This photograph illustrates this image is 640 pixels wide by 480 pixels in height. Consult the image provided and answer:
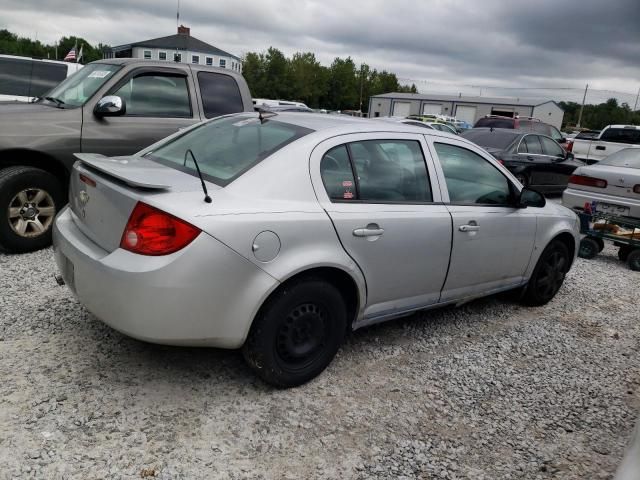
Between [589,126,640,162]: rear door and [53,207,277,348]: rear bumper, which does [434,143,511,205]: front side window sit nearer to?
[53,207,277,348]: rear bumper

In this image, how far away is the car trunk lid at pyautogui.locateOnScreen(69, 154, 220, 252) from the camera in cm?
288

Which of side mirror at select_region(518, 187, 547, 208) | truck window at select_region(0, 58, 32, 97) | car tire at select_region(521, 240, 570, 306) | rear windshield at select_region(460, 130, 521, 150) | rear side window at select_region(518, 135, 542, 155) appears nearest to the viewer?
side mirror at select_region(518, 187, 547, 208)

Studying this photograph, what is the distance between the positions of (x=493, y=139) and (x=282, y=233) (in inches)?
384

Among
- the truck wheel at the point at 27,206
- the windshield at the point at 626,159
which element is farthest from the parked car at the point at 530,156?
the truck wheel at the point at 27,206

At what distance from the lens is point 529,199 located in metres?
4.54

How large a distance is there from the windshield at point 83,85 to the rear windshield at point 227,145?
2263 mm

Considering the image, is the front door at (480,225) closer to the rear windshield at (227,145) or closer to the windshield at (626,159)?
the rear windshield at (227,145)

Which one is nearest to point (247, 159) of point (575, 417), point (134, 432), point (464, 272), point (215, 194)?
point (215, 194)

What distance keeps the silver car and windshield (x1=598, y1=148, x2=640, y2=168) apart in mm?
4923

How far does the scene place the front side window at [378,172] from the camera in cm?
336

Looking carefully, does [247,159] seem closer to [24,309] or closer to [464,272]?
[464,272]

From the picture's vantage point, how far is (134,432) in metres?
2.77

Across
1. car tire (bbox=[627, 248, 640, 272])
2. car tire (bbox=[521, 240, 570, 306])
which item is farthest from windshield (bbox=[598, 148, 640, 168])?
car tire (bbox=[521, 240, 570, 306])

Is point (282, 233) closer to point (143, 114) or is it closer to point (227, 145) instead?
point (227, 145)
